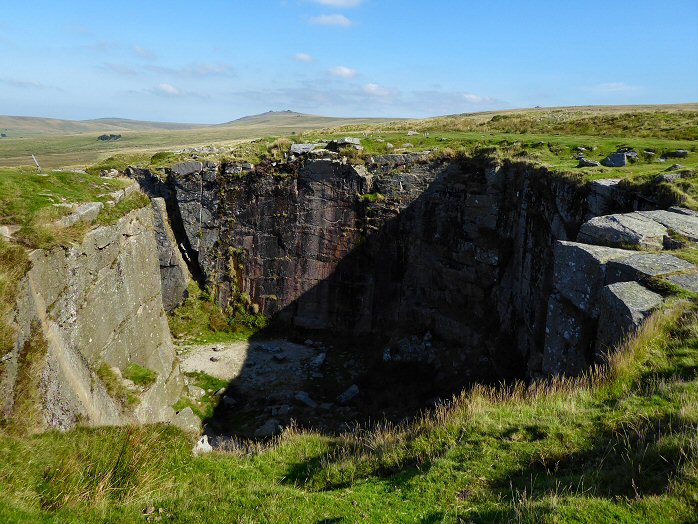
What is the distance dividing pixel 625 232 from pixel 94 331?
13.4 meters

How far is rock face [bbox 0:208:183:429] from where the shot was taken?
9.10 meters

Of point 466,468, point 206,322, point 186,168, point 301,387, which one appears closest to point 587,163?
point 466,468

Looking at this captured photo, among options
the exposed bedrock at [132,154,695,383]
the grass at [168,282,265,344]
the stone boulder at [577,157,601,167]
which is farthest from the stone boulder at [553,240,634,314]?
the grass at [168,282,265,344]

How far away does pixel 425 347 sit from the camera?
2120 centimetres

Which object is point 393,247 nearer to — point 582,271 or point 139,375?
point 139,375

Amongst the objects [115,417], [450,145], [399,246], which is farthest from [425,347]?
[115,417]

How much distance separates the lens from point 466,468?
5.64m

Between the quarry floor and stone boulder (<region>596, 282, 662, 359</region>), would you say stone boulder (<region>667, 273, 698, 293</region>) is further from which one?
the quarry floor

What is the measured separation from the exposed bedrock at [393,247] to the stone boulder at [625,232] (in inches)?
148

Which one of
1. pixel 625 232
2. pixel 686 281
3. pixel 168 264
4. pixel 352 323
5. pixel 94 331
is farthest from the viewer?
pixel 168 264

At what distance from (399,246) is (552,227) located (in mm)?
9679

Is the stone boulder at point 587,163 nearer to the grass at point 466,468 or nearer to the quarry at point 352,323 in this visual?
the quarry at point 352,323

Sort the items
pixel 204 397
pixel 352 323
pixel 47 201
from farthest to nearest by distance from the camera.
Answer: pixel 352 323, pixel 204 397, pixel 47 201

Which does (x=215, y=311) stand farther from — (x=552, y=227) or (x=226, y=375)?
(x=552, y=227)
